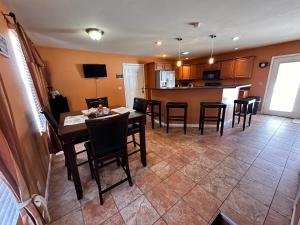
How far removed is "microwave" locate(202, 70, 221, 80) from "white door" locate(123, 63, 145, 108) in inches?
115

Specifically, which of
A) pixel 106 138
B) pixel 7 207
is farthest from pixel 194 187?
pixel 7 207

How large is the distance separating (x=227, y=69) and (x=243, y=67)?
578 mm

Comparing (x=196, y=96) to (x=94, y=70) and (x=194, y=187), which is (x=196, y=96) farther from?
(x=94, y=70)

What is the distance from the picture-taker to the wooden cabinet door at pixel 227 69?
5269 mm

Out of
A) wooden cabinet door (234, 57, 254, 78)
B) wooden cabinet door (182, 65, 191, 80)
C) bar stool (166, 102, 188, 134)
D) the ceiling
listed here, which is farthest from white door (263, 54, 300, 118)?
bar stool (166, 102, 188, 134)

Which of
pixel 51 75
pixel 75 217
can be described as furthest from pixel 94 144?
pixel 51 75

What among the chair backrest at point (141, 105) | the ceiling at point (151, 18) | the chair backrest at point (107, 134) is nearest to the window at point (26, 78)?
the ceiling at point (151, 18)

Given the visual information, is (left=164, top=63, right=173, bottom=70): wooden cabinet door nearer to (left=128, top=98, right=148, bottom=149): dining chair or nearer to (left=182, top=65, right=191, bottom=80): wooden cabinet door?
(left=182, top=65, right=191, bottom=80): wooden cabinet door

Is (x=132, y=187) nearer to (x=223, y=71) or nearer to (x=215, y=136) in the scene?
(x=215, y=136)

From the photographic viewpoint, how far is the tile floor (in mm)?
1378

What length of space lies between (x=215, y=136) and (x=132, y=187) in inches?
92.2

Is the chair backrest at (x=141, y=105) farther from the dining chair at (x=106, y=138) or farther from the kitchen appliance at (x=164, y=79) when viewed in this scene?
the kitchen appliance at (x=164, y=79)

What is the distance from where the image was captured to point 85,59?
4.22 meters

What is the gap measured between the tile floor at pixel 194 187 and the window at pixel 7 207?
0.67 m
